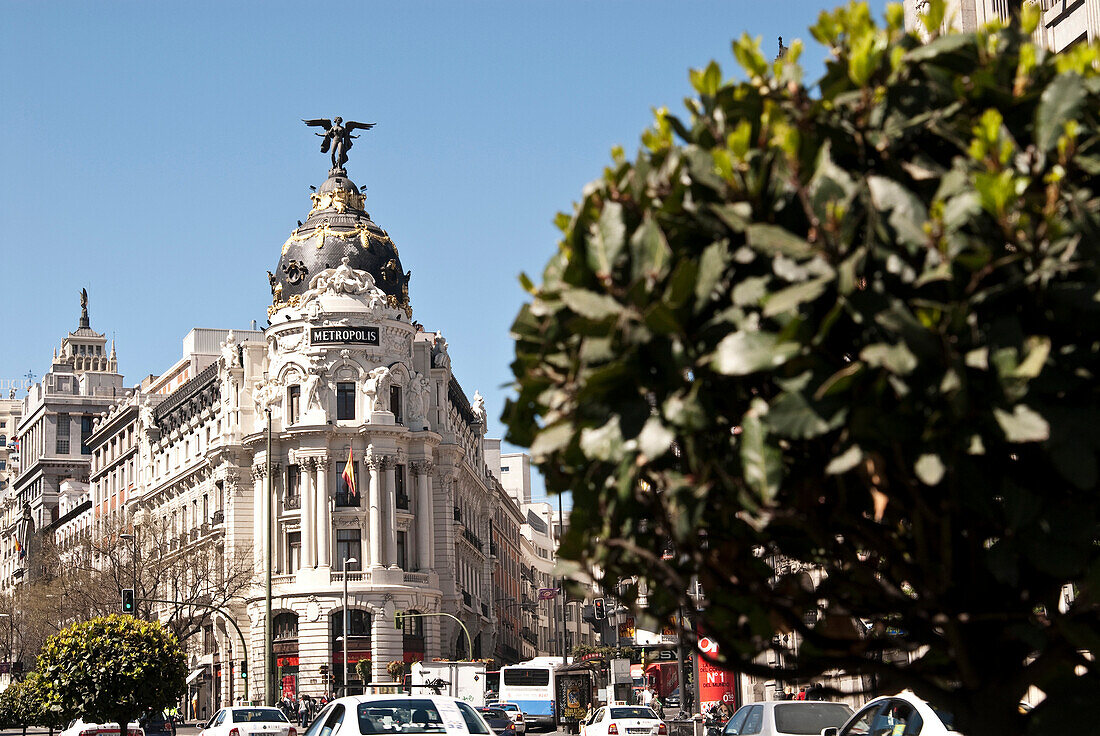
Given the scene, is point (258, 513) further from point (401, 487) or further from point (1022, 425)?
point (1022, 425)

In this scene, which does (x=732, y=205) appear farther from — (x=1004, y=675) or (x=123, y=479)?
(x=123, y=479)

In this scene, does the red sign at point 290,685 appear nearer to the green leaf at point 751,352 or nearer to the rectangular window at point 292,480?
the rectangular window at point 292,480

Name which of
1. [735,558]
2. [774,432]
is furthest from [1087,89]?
[735,558]

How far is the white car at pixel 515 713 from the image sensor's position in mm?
53378

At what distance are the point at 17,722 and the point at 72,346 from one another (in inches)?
Answer: 4274

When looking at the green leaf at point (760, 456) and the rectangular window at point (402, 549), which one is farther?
the rectangular window at point (402, 549)

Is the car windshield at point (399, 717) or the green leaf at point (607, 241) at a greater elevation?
the green leaf at point (607, 241)

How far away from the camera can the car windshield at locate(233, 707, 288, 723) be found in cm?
3081

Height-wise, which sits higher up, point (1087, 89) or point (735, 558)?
point (1087, 89)

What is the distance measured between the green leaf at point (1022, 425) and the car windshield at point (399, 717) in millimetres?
11116

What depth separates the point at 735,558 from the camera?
7371 mm

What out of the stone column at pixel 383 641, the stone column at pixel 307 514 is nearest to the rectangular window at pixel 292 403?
the stone column at pixel 307 514

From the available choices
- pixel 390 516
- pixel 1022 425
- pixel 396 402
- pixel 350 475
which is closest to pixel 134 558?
pixel 350 475

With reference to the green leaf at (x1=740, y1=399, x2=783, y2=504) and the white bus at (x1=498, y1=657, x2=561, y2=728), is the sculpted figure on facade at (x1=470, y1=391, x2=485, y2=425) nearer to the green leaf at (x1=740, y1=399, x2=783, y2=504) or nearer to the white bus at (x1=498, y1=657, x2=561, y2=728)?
the white bus at (x1=498, y1=657, x2=561, y2=728)
